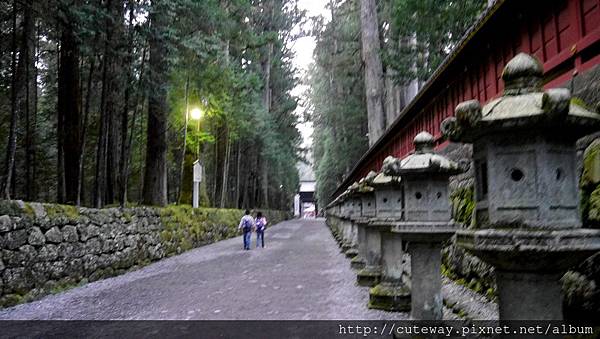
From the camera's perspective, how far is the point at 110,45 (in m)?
9.61

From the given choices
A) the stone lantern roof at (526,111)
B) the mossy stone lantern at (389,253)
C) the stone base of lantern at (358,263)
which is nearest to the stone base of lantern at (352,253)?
the stone base of lantern at (358,263)

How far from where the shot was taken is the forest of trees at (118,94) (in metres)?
9.02

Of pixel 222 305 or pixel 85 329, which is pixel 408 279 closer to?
pixel 222 305

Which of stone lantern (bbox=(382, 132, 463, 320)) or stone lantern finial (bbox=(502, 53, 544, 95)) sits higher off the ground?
stone lantern finial (bbox=(502, 53, 544, 95))

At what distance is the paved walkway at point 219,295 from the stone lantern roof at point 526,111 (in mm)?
3688

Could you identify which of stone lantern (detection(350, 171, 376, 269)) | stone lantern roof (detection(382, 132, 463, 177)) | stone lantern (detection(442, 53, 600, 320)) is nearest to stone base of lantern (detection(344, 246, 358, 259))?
stone lantern (detection(350, 171, 376, 269))

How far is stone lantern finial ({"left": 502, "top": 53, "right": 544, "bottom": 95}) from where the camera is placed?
244cm

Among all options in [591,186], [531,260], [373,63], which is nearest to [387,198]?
[591,186]

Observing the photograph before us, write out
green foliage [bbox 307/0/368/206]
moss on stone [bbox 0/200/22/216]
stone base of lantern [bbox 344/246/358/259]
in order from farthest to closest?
1. green foliage [bbox 307/0/368/206]
2. stone base of lantern [bbox 344/246/358/259]
3. moss on stone [bbox 0/200/22/216]

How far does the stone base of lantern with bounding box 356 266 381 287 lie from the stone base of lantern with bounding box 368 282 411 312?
1645 mm

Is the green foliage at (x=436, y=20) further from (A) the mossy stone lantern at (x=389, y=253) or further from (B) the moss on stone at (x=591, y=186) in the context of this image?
(B) the moss on stone at (x=591, y=186)

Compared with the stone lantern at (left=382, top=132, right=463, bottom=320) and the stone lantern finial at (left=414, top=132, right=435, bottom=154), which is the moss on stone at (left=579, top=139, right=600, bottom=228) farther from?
the stone lantern finial at (left=414, top=132, right=435, bottom=154)

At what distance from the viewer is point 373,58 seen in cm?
1912

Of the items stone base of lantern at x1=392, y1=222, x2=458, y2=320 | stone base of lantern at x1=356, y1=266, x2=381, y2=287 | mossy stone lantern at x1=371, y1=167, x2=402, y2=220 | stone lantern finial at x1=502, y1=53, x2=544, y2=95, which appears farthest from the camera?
stone base of lantern at x1=356, y1=266, x2=381, y2=287
